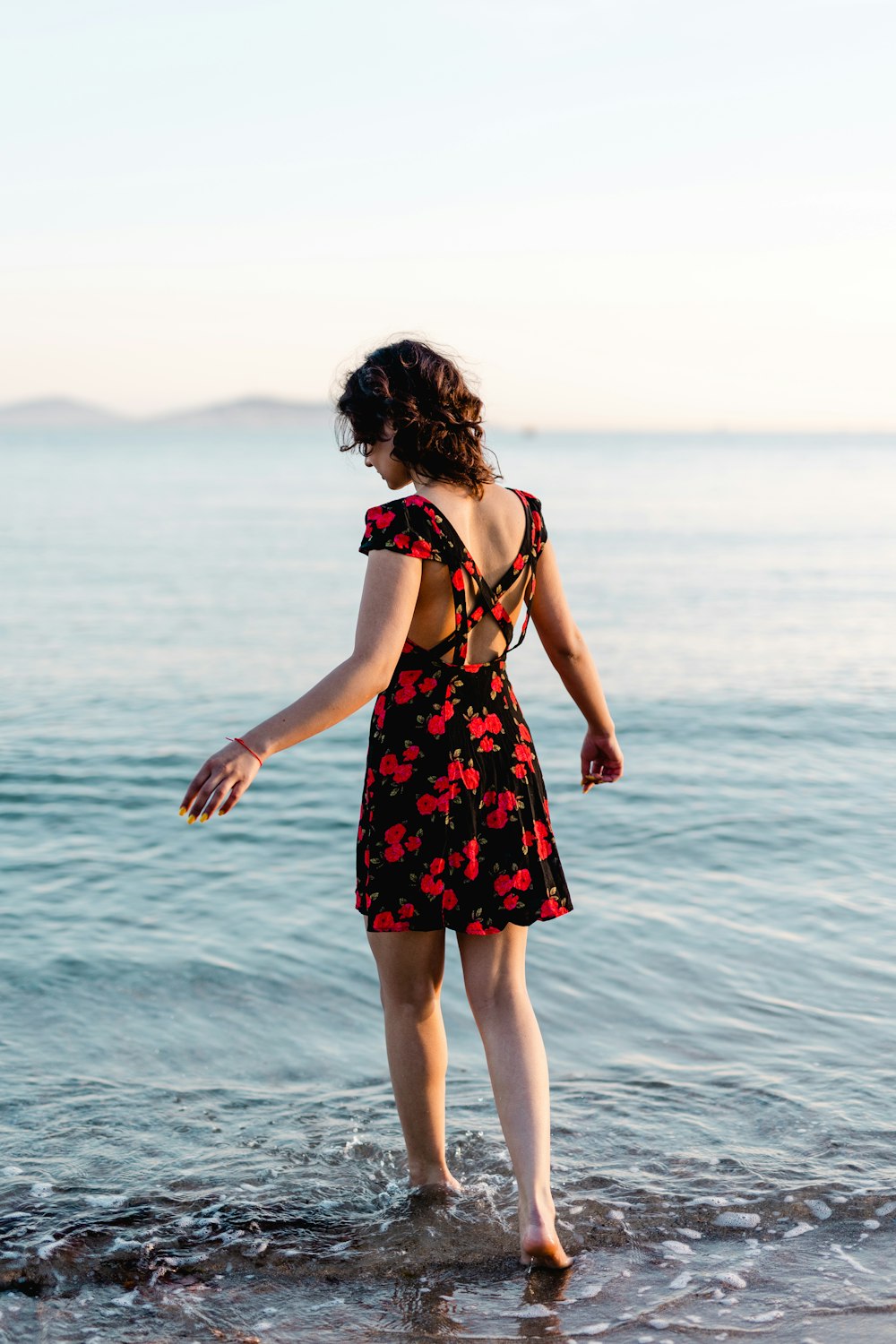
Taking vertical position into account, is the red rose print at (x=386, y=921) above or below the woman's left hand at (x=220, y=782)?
below

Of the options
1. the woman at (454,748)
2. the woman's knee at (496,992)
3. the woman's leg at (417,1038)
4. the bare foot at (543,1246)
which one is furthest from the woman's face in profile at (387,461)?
the bare foot at (543,1246)

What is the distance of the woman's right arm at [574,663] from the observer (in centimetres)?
328

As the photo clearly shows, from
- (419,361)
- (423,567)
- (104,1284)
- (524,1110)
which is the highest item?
(419,361)

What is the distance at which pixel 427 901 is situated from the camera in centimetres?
306

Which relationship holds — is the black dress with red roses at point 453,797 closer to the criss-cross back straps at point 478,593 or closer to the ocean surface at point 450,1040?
the criss-cross back straps at point 478,593

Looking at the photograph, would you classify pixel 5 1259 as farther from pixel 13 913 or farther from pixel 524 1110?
pixel 13 913

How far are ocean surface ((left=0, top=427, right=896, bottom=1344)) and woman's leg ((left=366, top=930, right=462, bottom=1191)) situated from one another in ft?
0.43

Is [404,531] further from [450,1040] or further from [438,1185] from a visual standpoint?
[450,1040]

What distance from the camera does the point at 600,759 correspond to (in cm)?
362

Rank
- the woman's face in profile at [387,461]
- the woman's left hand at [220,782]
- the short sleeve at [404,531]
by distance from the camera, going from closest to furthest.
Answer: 1. the woman's left hand at [220,782]
2. the short sleeve at [404,531]
3. the woman's face in profile at [387,461]

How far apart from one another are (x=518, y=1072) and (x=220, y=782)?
3.66 feet

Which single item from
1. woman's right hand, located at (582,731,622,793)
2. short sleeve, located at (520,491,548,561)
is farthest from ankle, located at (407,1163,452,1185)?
short sleeve, located at (520,491,548,561)

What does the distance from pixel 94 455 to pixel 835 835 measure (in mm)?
98365

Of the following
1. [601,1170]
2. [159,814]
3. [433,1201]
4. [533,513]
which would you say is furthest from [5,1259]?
[159,814]
